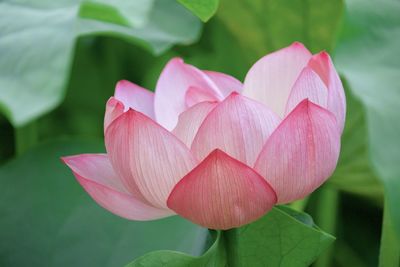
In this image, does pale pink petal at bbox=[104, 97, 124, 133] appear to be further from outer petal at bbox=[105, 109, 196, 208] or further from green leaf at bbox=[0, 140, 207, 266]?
green leaf at bbox=[0, 140, 207, 266]

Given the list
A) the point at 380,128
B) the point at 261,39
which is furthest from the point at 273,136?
the point at 261,39

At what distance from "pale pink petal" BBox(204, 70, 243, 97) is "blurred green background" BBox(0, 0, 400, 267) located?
59mm

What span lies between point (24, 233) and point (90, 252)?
71mm

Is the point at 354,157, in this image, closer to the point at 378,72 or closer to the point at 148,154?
the point at 378,72

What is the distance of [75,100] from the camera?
123 cm

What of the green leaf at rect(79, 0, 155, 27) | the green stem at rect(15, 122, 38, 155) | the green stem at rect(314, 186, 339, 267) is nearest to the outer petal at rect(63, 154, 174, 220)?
the green leaf at rect(79, 0, 155, 27)

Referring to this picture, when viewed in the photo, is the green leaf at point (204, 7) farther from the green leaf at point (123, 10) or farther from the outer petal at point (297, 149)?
the outer petal at point (297, 149)

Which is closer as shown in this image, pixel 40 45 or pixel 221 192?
pixel 221 192

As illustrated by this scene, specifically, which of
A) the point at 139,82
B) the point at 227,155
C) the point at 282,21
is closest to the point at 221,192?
the point at 227,155

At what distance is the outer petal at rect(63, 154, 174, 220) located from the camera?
55 cm

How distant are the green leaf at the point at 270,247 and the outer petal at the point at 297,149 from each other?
3.0 inches

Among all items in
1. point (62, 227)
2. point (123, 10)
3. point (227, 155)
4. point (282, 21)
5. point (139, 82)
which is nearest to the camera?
point (227, 155)

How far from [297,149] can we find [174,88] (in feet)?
0.61

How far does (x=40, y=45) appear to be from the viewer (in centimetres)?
61
